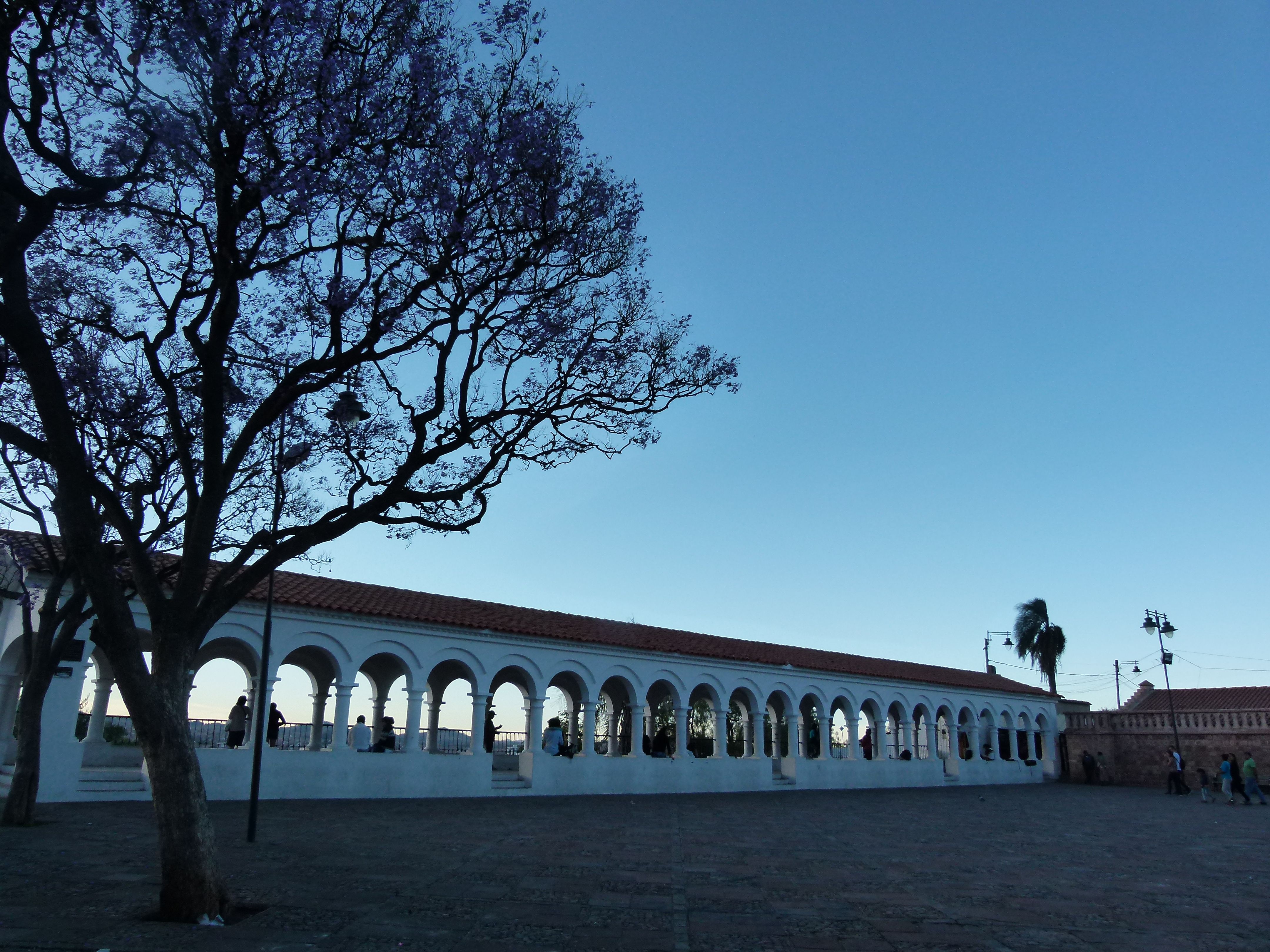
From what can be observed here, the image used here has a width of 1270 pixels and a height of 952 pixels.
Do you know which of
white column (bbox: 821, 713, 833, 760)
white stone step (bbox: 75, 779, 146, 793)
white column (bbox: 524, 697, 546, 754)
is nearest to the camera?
white stone step (bbox: 75, 779, 146, 793)

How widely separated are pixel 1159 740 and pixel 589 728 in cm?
2685

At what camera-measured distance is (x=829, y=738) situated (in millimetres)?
30391

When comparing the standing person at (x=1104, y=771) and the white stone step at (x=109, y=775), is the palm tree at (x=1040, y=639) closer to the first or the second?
the standing person at (x=1104, y=771)

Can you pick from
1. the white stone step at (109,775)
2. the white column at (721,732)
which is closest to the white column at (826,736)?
the white column at (721,732)

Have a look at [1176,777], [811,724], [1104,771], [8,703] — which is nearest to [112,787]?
[8,703]

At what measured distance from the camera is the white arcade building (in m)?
18.2

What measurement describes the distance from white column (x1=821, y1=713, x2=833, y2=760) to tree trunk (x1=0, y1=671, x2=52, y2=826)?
23.6 meters

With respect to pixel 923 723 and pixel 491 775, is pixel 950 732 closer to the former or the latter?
pixel 923 723

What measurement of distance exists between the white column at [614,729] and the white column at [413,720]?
8862mm

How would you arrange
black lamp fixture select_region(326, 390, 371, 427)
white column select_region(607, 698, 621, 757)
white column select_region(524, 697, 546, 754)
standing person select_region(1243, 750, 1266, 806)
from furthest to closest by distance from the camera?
white column select_region(607, 698, 621, 757) → standing person select_region(1243, 750, 1266, 806) → white column select_region(524, 697, 546, 754) → black lamp fixture select_region(326, 390, 371, 427)

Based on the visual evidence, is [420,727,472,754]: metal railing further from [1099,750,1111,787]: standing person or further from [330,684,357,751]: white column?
[1099,750,1111,787]: standing person

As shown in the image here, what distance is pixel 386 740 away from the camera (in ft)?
70.4

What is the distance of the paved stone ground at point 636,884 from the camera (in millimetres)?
6648

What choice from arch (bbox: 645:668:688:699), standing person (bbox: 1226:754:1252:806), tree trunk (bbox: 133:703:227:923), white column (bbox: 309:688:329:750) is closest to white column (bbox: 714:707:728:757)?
arch (bbox: 645:668:688:699)
